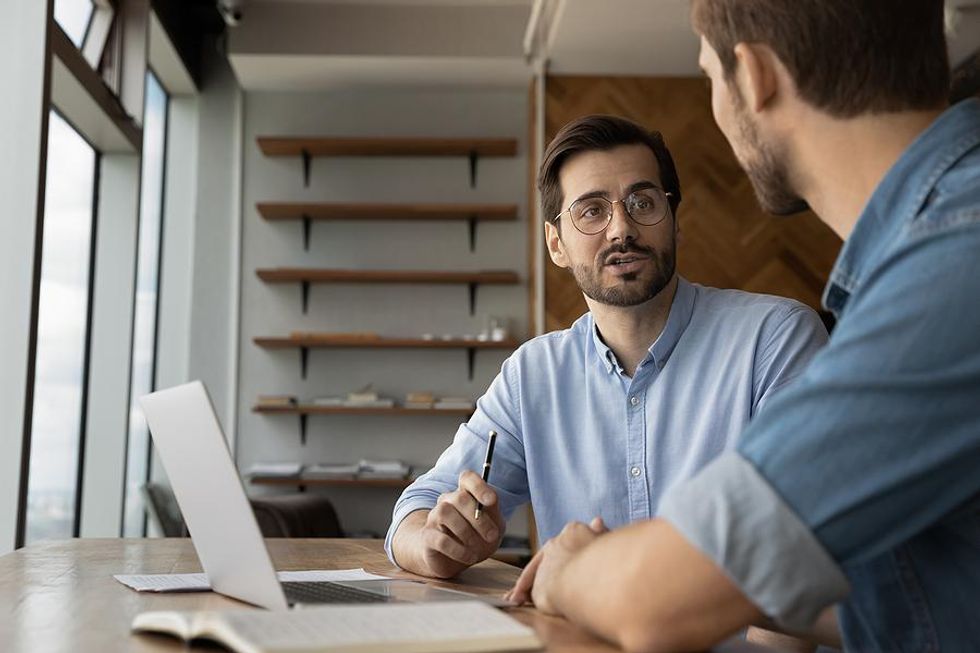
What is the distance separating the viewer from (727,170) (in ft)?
18.3

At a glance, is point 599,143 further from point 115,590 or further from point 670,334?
point 115,590

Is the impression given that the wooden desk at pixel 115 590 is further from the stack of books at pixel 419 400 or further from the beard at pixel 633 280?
the stack of books at pixel 419 400

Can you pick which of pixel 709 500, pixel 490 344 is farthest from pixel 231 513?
pixel 490 344

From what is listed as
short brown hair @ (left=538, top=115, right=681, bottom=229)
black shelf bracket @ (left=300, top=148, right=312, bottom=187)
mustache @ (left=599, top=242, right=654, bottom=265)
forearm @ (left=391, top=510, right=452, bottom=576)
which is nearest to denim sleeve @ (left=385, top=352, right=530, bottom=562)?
forearm @ (left=391, top=510, right=452, bottom=576)

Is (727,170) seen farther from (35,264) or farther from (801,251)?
(35,264)

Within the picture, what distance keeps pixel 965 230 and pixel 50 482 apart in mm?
4009

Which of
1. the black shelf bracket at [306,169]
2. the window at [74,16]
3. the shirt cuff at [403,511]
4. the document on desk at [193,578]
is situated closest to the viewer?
the document on desk at [193,578]

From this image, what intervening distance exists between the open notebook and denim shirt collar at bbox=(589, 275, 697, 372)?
0.97 m

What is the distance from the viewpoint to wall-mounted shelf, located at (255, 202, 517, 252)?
18.1 ft

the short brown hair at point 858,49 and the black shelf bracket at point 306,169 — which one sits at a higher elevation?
the black shelf bracket at point 306,169

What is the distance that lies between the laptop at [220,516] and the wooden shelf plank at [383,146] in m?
4.40

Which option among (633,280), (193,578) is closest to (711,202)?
(633,280)

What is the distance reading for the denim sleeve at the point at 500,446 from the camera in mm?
1882

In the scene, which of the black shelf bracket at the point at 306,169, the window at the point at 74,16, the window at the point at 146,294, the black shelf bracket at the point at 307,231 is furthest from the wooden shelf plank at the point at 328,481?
the window at the point at 74,16
